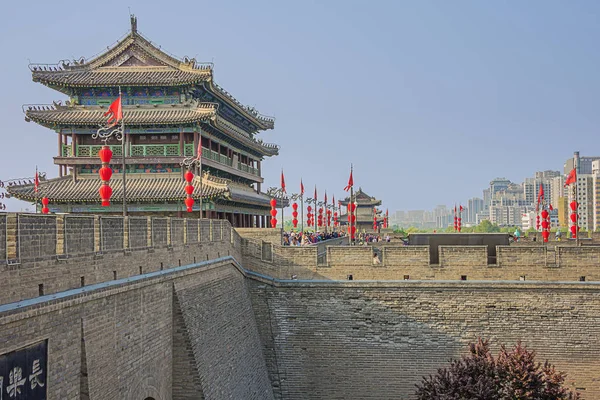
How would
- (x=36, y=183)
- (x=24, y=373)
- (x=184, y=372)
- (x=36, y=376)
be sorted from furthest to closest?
(x=36, y=183) → (x=184, y=372) → (x=36, y=376) → (x=24, y=373)

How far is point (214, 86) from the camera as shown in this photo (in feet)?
91.5

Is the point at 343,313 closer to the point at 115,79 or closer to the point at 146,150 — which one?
the point at 146,150

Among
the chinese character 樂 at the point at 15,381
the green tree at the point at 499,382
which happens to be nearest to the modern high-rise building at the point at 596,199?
the green tree at the point at 499,382

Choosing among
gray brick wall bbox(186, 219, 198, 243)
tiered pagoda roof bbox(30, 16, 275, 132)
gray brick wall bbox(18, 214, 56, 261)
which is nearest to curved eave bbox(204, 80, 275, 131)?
tiered pagoda roof bbox(30, 16, 275, 132)

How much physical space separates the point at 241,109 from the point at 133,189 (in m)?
9.29

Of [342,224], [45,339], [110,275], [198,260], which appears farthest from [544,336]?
[342,224]

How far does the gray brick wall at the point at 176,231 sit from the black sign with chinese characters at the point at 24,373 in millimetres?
5214

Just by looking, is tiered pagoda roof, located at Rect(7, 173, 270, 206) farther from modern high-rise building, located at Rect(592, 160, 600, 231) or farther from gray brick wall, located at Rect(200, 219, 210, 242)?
modern high-rise building, located at Rect(592, 160, 600, 231)

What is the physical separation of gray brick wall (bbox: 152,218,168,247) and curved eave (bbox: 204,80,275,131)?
15.3m

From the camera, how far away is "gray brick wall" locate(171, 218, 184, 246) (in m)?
12.5

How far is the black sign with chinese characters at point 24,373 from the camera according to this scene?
21.8 feet

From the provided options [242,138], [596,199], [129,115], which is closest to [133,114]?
[129,115]

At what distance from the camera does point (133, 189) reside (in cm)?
2522

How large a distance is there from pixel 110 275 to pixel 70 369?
5.85 feet
